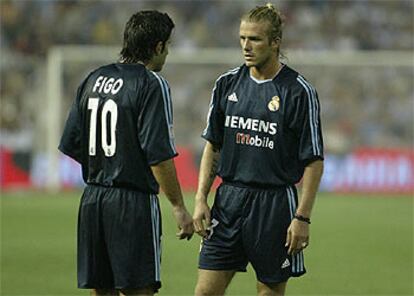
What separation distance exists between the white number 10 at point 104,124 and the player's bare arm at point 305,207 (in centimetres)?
118

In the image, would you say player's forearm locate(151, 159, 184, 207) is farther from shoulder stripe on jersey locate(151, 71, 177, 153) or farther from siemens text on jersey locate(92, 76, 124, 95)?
siemens text on jersey locate(92, 76, 124, 95)

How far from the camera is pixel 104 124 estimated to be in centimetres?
611

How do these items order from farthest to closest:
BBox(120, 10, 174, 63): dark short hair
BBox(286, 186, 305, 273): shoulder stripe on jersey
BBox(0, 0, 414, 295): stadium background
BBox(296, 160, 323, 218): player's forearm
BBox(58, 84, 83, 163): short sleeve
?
BBox(0, 0, 414, 295): stadium background
BBox(286, 186, 305, 273): shoulder stripe on jersey
BBox(296, 160, 323, 218): player's forearm
BBox(58, 84, 83, 163): short sleeve
BBox(120, 10, 174, 63): dark short hair

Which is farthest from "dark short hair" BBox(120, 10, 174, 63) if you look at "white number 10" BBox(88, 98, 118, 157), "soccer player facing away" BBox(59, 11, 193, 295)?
"white number 10" BBox(88, 98, 118, 157)

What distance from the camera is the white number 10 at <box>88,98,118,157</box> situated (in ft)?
19.9

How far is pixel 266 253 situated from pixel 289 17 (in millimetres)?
21684

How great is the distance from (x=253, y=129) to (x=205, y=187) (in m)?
0.47

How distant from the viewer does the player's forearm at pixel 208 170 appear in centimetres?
679

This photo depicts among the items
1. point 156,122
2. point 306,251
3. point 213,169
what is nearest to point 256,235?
point 213,169

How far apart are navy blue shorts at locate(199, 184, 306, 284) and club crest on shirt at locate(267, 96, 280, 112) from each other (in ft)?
1.63

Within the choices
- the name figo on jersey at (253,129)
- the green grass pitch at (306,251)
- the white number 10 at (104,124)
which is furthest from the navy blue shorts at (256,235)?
the green grass pitch at (306,251)

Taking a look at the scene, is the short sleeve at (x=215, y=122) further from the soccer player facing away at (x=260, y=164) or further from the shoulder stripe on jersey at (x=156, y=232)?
the shoulder stripe on jersey at (x=156, y=232)

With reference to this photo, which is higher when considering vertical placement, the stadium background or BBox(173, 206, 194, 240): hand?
BBox(173, 206, 194, 240): hand

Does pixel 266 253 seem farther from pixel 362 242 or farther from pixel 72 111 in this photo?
pixel 362 242
